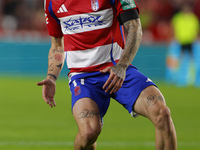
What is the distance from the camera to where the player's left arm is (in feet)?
15.8

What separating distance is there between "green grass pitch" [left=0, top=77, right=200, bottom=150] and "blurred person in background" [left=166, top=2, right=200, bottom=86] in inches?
102

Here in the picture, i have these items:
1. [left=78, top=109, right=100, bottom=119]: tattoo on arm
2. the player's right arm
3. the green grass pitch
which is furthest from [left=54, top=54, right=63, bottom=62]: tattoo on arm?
the green grass pitch

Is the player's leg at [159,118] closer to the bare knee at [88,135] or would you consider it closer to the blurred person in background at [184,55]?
the bare knee at [88,135]

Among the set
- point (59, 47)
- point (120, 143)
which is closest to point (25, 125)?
point (120, 143)

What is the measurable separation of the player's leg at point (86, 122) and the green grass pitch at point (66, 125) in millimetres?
2094

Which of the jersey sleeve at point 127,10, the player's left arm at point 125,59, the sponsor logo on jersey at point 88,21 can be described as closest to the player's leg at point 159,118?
the player's left arm at point 125,59

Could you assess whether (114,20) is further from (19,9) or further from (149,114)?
(19,9)

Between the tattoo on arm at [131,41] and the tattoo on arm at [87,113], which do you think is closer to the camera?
the tattoo on arm at [131,41]

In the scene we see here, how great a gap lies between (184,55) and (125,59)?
13.4m

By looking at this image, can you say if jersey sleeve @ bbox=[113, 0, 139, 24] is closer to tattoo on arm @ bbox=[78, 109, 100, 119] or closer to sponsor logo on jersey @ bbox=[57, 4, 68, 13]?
sponsor logo on jersey @ bbox=[57, 4, 68, 13]

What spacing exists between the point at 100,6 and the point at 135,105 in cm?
106

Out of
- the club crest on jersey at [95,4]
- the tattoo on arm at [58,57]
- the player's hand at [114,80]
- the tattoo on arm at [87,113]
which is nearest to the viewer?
the player's hand at [114,80]

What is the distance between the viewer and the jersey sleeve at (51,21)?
5828 millimetres

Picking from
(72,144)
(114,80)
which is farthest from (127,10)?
(72,144)
